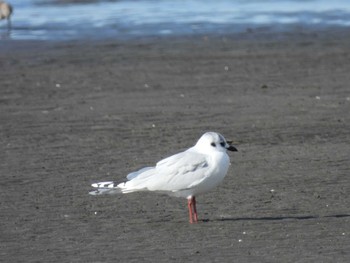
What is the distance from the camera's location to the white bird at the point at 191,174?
945cm

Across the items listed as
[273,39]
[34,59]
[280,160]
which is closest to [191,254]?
[280,160]

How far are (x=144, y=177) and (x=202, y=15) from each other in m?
19.3

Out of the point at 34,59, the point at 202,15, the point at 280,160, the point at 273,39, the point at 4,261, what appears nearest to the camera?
the point at 4,261

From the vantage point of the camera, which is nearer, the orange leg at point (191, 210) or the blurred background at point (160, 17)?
the orange leg at point (191, 210)

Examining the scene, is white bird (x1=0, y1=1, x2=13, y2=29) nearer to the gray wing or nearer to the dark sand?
the dark sand

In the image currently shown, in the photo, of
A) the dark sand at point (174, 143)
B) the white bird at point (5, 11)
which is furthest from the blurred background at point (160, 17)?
the dark sand at point (174, 143)

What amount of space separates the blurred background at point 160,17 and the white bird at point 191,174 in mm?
14541

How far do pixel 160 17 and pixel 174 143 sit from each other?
15.2 meters

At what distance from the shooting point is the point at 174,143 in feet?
43.4

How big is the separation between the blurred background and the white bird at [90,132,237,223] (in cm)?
1454

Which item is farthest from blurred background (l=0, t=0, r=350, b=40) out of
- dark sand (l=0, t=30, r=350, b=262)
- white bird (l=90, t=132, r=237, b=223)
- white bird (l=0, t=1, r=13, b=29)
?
white bird (l=90, t=132, r=237, b=223)

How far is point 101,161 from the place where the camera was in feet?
40.4

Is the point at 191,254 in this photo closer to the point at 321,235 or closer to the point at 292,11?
the point at 321,235

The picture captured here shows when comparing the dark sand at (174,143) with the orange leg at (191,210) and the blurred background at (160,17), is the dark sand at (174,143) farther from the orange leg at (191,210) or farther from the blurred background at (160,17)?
the blurred background at (160,17)
